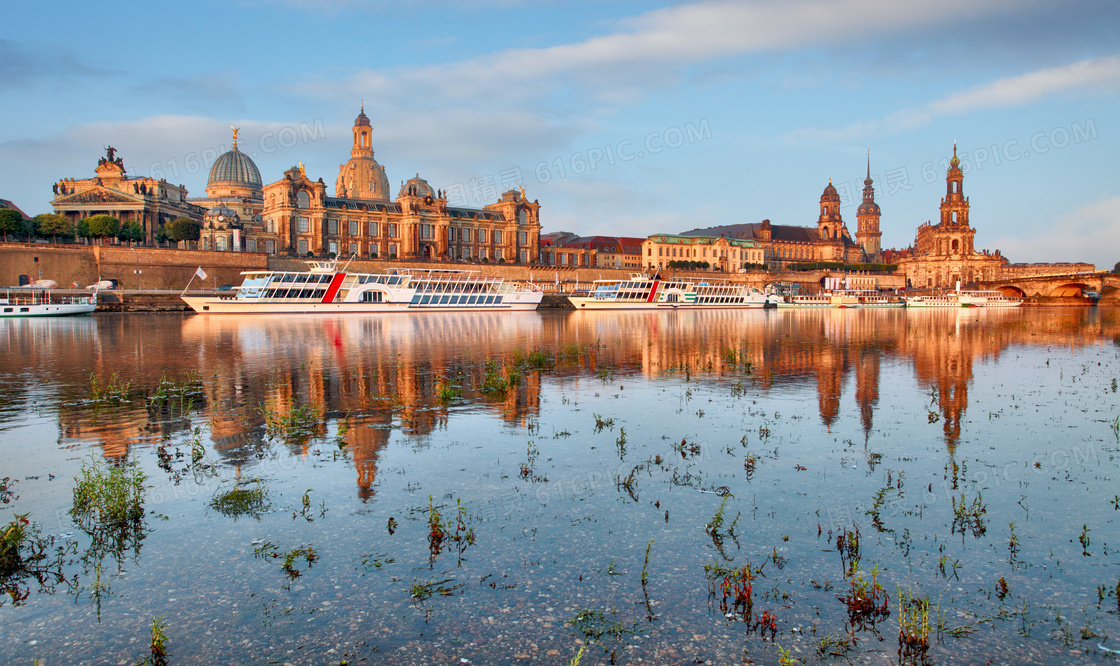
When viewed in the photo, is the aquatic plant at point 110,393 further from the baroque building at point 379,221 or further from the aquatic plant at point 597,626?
the baroque building at point 379,221

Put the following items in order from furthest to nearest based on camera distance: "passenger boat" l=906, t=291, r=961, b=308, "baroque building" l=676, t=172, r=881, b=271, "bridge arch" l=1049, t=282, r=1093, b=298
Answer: "baroque building" l=676, t=172, r=881, b=271
"bridge arch" l=1049, t=282, r=1093, b=298
"passenger boat" l=906, t=291, r=961, b=308

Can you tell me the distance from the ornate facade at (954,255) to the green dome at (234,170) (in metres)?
137

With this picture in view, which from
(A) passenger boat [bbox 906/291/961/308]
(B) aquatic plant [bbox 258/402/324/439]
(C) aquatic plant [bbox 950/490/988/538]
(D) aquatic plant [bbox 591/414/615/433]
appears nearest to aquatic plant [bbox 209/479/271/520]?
(B) aquatic plant [bbox 258/402/324/439]

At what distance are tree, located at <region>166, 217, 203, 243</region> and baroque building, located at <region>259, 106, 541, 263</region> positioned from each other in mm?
11615

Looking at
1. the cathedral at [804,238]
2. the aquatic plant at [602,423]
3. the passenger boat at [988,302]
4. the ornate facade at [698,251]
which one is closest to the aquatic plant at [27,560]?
the aquatic plant at [602,423]

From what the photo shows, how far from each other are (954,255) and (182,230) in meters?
145

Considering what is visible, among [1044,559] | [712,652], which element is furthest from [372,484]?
[1044,559]

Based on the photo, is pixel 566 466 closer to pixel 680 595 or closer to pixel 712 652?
pixel 680 595

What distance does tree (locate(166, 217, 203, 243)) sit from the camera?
8850cm

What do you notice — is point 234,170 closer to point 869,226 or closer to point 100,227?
point 100,227

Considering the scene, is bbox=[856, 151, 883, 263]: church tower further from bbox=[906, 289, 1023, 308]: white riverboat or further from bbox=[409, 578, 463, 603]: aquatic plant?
bbox=[409, 578, 463, 603]: aquatic plant

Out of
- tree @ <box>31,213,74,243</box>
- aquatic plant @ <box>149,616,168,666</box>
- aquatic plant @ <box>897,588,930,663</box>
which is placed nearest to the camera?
aquatic plant @ <box>149,616,168,666</box>

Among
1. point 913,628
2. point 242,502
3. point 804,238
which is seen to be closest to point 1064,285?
point 804,238

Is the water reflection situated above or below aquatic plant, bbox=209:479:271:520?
above
